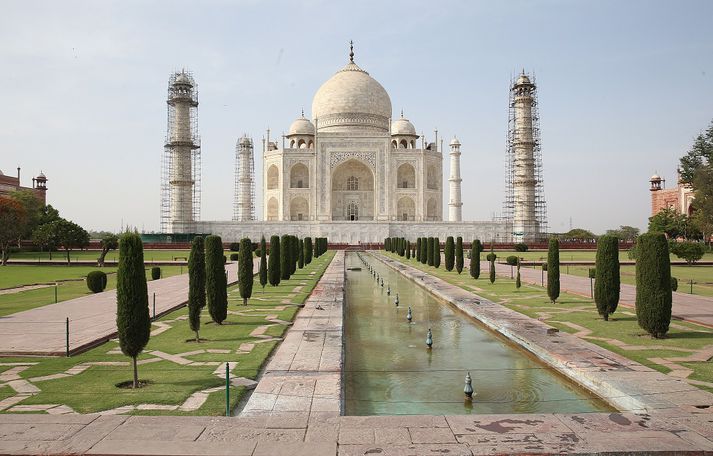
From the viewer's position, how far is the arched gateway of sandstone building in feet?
148

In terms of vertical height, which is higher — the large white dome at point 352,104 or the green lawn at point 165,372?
the large white dome at point 352,104

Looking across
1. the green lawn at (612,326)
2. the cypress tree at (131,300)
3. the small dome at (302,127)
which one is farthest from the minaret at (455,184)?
the cypress tree at (131,300)

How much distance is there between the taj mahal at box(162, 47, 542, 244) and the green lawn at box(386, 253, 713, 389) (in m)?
26.9

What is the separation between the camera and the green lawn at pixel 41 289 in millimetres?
11391

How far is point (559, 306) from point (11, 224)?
2470 cm

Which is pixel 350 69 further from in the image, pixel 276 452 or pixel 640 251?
pixel 276 452

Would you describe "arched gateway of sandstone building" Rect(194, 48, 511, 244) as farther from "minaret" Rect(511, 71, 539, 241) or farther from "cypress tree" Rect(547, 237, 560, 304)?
"cypress tree" Rect(547, 237, 560, 304)

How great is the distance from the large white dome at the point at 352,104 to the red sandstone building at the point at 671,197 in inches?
948

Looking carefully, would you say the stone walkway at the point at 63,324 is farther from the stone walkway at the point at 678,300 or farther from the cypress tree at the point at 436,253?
the cypress tree at the point at 436,253

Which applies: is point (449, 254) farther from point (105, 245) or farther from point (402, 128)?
point (402, 128)

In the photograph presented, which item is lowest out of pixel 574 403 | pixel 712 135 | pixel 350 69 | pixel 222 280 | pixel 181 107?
pixel 574 403

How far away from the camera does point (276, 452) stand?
12.4ft

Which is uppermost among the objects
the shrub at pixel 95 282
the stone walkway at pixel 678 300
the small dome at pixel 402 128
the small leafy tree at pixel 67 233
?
the small dome at pixel 402 128

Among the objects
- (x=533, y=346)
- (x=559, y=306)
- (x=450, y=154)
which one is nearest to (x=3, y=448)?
(x=533, y=346)
